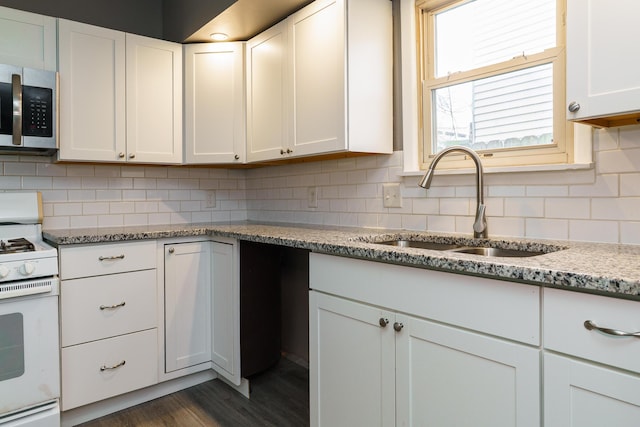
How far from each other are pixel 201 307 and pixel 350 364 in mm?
1190

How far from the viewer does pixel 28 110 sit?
2.01 metres

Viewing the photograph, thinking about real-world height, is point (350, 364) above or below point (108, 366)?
above

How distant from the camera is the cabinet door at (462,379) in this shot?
994 mm

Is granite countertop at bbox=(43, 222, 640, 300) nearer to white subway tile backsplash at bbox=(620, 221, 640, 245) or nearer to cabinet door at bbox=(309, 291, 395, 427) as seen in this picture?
white subway tile backsplash at bbox=(620, 221, 640, 245)

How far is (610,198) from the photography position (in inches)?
54.9

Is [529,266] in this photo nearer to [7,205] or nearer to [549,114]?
[549,114]

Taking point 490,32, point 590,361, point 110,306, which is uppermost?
point 490,32

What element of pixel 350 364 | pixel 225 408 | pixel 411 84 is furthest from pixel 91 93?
pixel 350 364

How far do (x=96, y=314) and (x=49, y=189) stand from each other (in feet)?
2.85

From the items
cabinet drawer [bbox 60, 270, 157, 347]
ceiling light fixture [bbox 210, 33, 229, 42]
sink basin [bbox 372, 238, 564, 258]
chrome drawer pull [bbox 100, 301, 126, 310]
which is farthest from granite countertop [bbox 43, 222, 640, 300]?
ceiling light fixture [bbox 210, 33, 229, 42]

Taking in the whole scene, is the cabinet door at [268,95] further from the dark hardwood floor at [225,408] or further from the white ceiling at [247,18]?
the dark hardwood floor at [225,408]

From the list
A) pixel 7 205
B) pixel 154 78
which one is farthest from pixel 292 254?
pixel 7 205

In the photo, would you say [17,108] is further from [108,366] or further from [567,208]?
[567,208]

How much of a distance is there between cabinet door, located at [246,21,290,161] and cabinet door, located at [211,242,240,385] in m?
0.64
